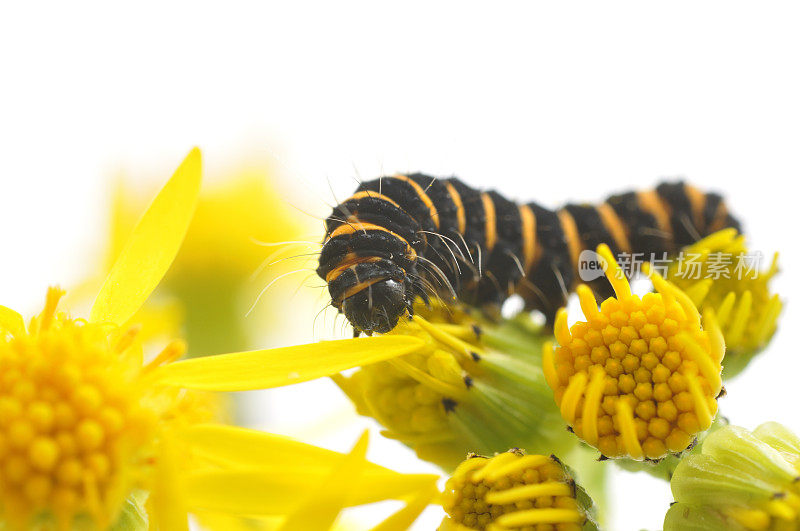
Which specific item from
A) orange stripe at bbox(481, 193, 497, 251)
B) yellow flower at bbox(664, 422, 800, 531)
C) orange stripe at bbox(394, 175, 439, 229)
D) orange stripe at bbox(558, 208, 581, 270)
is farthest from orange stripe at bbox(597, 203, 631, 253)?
yellow flower at bbox(664, 422, 800, 531)

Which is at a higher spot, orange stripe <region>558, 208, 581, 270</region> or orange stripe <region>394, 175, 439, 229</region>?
orange stripe <region>558, 208, 581, 270</region>

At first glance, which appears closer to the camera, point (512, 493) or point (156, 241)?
point (512, 493)

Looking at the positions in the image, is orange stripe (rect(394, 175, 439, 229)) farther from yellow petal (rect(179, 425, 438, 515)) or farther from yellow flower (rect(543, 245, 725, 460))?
yellow petal (rect(179, 425, 438, 515))

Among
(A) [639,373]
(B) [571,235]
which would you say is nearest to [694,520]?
(A) [639,373]

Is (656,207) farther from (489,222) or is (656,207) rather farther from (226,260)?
(226,260)

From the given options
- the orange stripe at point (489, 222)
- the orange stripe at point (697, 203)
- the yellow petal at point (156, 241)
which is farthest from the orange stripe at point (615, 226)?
the yellow petal at point (156, 241)

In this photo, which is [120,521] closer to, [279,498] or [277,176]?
[279,498]

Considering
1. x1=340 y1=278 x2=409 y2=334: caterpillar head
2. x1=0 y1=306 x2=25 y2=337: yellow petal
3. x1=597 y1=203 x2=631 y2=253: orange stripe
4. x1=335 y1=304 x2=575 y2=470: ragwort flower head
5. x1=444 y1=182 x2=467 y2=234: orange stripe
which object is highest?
x1=597 y1=203 x2=631 y2=253: orange stripe
